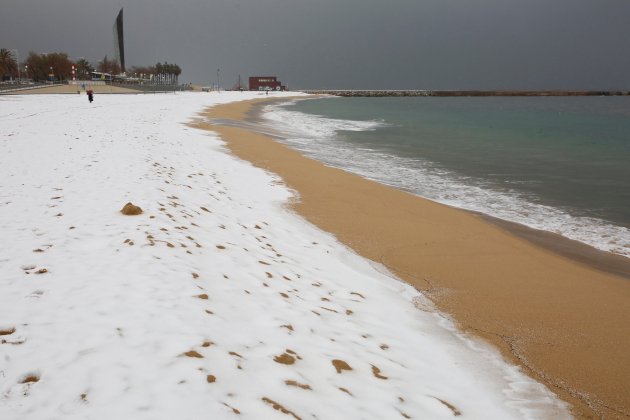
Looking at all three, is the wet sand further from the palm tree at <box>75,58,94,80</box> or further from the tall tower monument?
the tall tower monument

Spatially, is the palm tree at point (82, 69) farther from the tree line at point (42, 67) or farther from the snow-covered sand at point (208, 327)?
the snow-covered sand at point (208, 327)

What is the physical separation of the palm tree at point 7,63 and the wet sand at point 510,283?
414ft

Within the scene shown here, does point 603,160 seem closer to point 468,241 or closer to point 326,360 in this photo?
point 468,241

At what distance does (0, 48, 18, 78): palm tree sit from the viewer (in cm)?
10721

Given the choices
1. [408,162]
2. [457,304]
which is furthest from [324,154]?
[457,304]

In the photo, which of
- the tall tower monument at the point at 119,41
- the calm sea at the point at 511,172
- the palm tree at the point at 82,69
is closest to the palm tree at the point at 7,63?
the palm tree at the point at 82,69

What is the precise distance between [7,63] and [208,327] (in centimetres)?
14013

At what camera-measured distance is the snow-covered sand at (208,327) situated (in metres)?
3.59

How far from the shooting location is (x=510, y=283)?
7562 millimetres

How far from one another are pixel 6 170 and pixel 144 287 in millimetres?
8964

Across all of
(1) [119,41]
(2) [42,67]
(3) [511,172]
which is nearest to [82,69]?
(2) [42,67]

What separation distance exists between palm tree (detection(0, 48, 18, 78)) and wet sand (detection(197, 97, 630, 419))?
126275 millimetres

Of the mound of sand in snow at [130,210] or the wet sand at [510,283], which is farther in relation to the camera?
the mound of sand in snow at [130,210]

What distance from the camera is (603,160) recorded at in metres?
25.1
